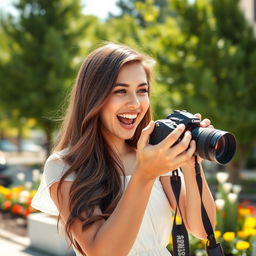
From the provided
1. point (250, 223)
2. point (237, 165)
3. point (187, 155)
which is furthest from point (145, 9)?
point (187, 155)

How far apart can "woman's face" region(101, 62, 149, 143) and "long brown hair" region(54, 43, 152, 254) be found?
1.1 inches

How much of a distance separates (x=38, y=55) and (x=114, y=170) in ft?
48.8

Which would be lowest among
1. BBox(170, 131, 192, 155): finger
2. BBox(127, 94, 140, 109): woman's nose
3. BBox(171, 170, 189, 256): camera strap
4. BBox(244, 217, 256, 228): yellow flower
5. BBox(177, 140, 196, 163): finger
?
BBox(244, 217, 256, 228): yellow flower

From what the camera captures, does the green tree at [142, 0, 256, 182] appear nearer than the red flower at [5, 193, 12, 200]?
No

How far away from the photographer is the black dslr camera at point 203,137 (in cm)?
165

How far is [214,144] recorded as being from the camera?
66.5 inches

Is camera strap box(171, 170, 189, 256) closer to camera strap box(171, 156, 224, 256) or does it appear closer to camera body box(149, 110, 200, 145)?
camera strap box(171, 156, 224, 256)

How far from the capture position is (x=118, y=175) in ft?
6.47

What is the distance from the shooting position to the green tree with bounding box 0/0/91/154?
15.7m

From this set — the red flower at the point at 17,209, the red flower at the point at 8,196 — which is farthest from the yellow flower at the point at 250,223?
the red flower at the point at 8,196

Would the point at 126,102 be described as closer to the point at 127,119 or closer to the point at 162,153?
the point at 127,119

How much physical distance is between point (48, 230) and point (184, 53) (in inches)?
288

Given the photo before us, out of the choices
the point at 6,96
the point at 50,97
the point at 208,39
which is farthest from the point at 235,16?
the point at 6,96

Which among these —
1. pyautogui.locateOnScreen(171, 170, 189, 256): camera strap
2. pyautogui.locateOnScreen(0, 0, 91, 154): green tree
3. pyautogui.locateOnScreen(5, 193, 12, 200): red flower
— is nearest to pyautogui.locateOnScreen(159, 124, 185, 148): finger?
pyautogui.locateOnScreen(171, 170, 189, 256): camera strap
